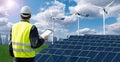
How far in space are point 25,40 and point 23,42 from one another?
74 mm

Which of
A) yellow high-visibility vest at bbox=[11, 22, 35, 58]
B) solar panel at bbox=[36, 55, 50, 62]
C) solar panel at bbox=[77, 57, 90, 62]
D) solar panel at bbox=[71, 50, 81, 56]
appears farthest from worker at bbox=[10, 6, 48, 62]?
solar panel at bbox=[71, 50, 81, 56]

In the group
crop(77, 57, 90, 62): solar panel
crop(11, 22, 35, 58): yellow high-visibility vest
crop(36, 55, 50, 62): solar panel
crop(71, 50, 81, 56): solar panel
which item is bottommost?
crop(36, 55, 50, 62): solar panel

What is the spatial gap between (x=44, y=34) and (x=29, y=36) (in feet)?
1.19

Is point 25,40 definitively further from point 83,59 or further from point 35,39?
point 83,59

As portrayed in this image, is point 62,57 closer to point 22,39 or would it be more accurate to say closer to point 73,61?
point 73,61

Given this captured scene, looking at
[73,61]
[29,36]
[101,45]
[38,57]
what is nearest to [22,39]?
[29,36]

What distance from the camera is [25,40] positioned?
24.8 feet

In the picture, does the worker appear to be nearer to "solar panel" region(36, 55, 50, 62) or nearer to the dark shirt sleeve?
the dark shirt sleeve

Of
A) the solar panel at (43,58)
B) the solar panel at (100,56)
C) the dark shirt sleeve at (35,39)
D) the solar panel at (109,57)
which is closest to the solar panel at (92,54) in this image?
the solar panel at (100,56)

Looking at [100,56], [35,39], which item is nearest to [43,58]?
[100,56]

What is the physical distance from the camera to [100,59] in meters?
19.1

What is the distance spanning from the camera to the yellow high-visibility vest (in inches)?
298

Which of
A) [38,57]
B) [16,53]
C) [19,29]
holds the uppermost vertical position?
[19,29]

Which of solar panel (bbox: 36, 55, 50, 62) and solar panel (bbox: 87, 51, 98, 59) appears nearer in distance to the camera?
solar panel (bbox: 87, 51, 98, 59)
